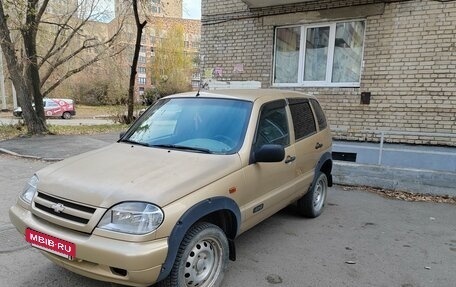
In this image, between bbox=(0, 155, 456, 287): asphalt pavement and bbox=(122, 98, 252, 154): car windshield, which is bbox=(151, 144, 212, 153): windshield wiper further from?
bbox=(0, 155, 456, 287): asphalt pavement

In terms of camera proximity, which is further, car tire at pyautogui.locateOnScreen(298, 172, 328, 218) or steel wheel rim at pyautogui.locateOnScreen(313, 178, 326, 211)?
steel wheel rim at pyautogui.locateOnScreen(313, 178, 326, 211)

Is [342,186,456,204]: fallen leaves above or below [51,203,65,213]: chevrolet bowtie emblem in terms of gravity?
below

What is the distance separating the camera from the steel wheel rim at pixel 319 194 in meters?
5.01

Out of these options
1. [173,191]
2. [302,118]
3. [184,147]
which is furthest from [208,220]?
[302,118]

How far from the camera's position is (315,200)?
5.01 meters

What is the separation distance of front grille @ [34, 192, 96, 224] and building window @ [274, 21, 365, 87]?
282 inches

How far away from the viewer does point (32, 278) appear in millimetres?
3152

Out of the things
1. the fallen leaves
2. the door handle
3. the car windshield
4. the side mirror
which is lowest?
the fallen leaves

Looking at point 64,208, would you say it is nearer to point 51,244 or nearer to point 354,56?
point 51,244

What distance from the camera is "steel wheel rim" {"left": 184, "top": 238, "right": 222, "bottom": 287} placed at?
2791 millimetres

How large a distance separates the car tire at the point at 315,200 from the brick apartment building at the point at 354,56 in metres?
2.42

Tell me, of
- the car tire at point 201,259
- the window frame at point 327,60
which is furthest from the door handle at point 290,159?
the window frame at point 327,60

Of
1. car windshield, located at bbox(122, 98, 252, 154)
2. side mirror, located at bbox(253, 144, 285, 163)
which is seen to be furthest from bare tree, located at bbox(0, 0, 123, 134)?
side mirror, located at bbox(253, 144, 285, 163)

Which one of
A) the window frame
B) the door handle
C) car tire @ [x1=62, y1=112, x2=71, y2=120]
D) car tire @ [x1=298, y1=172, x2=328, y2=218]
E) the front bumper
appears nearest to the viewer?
the front bumper
